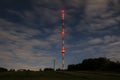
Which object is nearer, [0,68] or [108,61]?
[0,68]

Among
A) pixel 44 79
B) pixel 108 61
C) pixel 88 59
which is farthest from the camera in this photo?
pixel 88 59

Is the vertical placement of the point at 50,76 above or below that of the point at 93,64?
below

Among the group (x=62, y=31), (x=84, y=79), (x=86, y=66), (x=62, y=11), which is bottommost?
(x=84, y=79)

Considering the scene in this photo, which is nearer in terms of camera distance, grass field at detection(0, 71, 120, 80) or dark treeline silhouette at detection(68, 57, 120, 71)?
grass field at detection(0, 71, 120, 80)

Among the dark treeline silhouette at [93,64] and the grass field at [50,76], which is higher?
the dark treeline silhouette at [93,64]

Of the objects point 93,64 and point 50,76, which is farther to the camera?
point 93,64

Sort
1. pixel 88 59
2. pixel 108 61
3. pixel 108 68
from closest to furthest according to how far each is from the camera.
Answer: pixel 108 68, pixel 108 61, pixel 88 59

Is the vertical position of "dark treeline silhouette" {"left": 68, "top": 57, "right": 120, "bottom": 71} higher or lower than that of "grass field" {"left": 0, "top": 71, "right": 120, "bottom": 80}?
higher

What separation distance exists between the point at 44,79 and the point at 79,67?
77.1m

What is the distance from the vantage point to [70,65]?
125688 millimetres

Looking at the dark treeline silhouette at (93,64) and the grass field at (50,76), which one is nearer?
the grass field at (50,76)

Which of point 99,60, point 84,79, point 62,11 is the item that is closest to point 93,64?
point 99,60

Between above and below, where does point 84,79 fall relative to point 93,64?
below

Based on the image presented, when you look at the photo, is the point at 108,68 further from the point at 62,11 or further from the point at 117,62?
the point at 62,11
